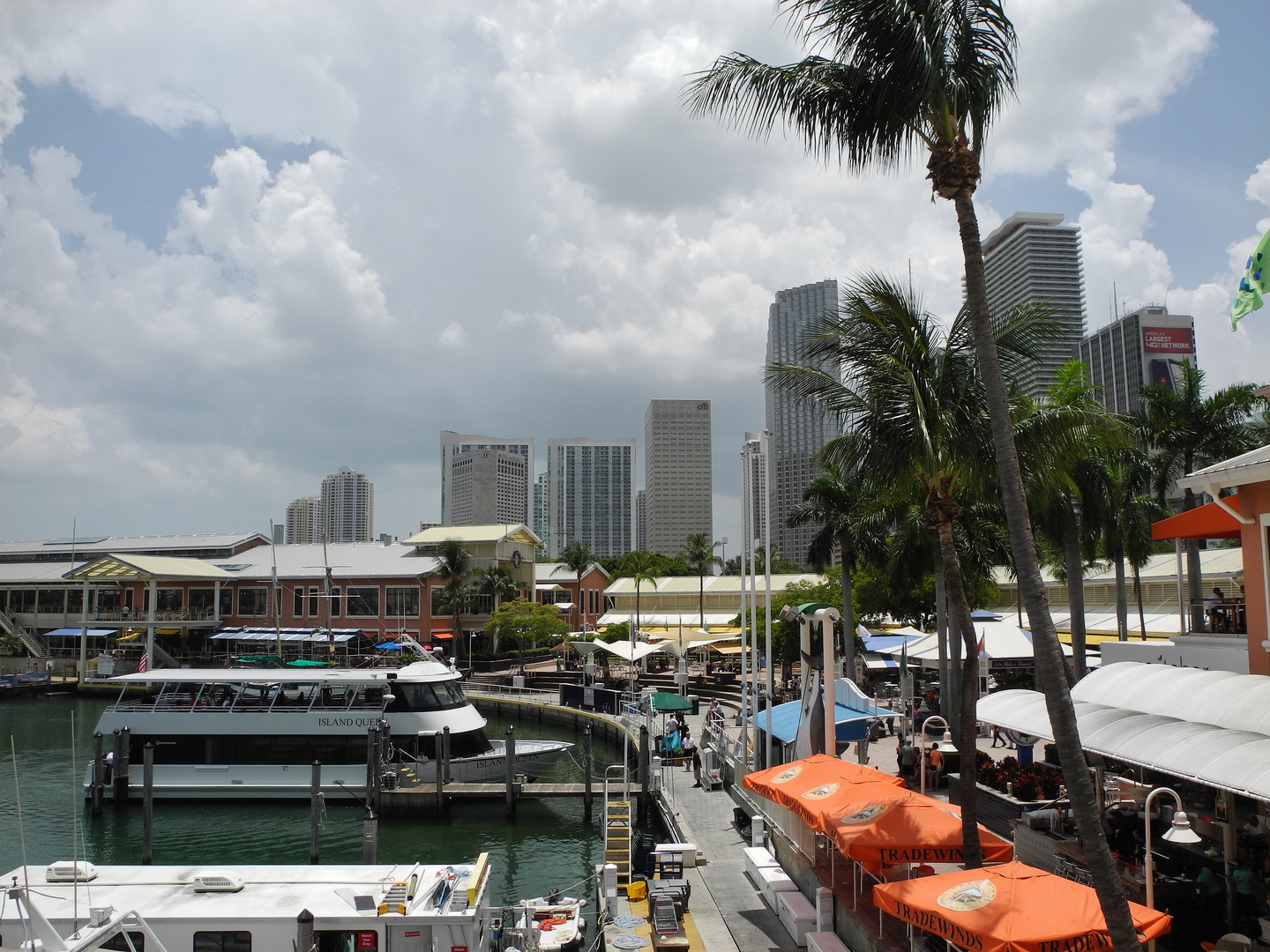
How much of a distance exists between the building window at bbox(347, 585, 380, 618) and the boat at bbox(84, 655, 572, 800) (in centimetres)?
3556

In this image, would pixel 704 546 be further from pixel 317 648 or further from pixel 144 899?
pixel 144 899

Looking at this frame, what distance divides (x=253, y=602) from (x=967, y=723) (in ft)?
216

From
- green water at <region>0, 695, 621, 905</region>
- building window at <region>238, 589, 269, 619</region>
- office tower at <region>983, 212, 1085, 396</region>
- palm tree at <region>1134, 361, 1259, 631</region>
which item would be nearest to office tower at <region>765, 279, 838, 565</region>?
office tower at <region>983, 212, 1085, 396</region>

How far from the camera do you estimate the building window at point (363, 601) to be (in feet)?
217

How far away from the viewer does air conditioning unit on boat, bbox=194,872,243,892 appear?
531 inches

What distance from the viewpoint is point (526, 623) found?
57.7 metres

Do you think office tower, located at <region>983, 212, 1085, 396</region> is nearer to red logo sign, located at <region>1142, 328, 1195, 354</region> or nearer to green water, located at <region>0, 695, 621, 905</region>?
red logo sign, located at <region>1142, 328, 1195, 354</region>

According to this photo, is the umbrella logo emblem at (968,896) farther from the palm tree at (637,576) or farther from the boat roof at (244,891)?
the palm tree at (637,576)

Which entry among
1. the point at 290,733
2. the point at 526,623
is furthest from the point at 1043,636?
the point at 526,623

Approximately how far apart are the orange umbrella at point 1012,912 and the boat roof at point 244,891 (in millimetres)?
7154

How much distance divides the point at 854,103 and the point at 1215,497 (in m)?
8.38

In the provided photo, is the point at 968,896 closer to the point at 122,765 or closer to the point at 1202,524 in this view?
the point at 1202,524

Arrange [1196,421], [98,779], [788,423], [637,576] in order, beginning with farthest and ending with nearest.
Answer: [788,423] < [637,576] < [1196,421] < [98,779]

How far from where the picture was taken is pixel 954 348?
13531mm
